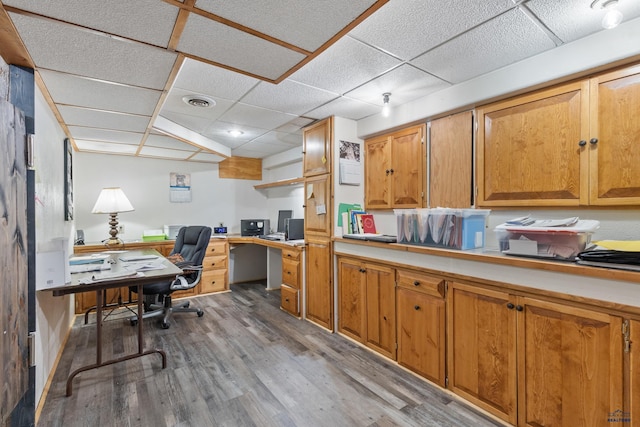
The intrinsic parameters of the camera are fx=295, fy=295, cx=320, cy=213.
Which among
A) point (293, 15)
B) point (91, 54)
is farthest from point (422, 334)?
point (91, 54)

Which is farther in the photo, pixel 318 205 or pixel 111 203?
pixel 111 203

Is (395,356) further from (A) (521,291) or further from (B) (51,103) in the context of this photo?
(B) (51,103)

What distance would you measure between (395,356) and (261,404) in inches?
43.5

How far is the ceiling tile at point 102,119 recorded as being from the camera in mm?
2482

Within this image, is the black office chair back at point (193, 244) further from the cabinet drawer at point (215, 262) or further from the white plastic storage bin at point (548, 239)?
the white plastic storage bin at point (548, 239)

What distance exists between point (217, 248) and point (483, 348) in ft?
12.1

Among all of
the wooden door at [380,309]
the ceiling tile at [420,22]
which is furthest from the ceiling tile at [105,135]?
the wooden door at [380,309]

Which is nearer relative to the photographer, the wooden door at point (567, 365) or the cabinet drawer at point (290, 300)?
the wooden door at point (567, 365)

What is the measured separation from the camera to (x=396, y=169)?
288 centimetres

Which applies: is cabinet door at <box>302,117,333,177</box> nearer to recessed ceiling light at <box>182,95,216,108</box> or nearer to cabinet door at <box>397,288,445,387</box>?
recessed ceiling light at <box>182,95,216,108</box>

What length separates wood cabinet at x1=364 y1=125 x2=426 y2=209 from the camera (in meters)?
2.70

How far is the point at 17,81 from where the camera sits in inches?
65.6

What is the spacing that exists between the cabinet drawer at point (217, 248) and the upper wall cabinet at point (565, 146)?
3546 millimetres

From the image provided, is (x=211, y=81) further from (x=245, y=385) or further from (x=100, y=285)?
(x=245, y=385)
